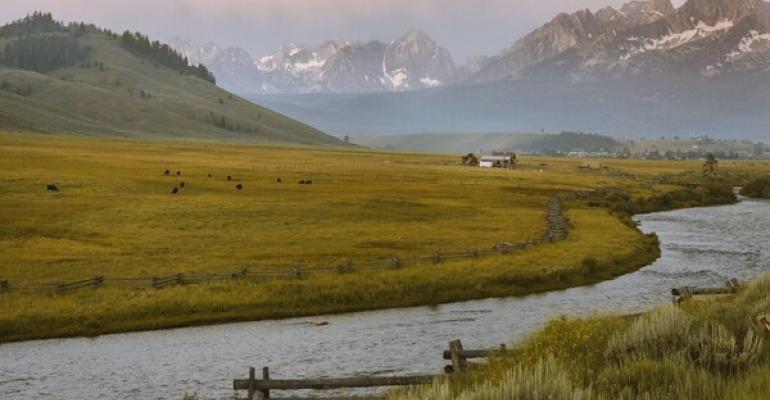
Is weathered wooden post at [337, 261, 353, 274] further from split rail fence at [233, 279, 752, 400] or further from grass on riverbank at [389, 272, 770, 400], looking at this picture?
grass on riverbank at [389, 272, 770, 400]

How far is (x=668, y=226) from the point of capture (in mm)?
95000

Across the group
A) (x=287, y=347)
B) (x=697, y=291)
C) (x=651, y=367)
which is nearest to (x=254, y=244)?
(x=287, y=347)

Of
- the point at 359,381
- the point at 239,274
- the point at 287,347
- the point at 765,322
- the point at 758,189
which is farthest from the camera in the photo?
the point at 758,189

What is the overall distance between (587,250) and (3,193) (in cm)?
6732

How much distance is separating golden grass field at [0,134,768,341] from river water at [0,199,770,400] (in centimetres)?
219

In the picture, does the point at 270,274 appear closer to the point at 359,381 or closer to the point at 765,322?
the point at 359,381

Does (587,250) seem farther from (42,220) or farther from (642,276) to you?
(42,220)

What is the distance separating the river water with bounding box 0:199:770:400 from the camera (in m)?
34.0

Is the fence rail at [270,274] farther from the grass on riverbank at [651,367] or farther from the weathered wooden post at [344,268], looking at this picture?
the grass on riverbank at [651,367]

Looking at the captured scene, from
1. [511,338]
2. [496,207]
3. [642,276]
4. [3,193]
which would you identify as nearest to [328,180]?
[496,207]

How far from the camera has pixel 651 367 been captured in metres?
13.5

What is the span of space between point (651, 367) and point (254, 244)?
53.7 metres

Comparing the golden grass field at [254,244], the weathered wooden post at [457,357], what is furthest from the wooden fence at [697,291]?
the golden grass field at [254,244]

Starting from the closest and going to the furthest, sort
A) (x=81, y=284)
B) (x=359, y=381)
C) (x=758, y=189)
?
(x=359, y=381) < (x=81, y=284) < (x=758, y=189)
